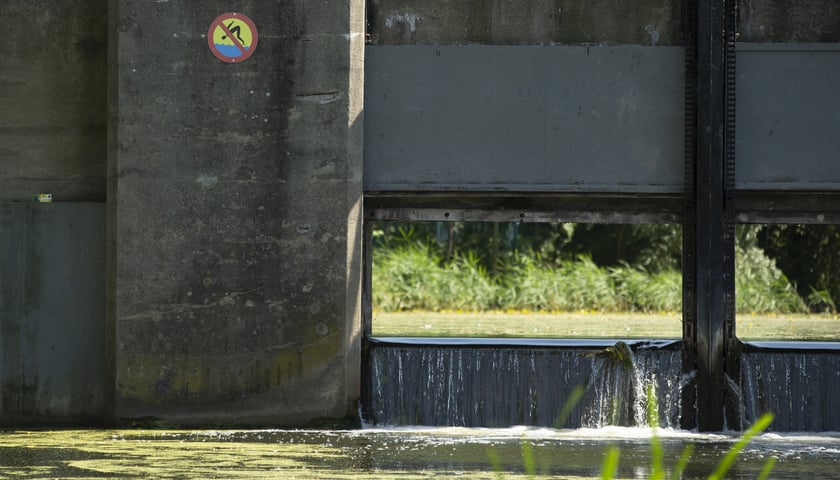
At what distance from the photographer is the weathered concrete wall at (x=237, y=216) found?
22.9ft

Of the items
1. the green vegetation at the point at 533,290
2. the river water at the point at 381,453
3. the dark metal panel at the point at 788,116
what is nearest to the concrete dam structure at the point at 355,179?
the dark metal panel at the point at 788,116

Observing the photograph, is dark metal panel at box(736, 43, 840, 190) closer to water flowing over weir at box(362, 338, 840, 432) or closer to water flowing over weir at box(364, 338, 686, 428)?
water flowing over weir at box(362, 338, 840, 432)

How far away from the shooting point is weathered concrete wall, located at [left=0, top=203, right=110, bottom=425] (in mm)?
7211

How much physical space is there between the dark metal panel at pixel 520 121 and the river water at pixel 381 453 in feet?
5.37

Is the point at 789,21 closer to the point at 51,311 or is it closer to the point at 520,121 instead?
the point at 520,121

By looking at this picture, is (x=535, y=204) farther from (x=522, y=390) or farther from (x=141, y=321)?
(x=141, y=321)

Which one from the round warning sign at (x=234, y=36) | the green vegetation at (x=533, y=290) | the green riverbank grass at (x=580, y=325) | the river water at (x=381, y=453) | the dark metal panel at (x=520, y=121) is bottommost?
the river water at (x=381, y=453)

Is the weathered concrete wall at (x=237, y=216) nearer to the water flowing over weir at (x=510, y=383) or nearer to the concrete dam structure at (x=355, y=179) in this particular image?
the concrete dam structure at (x=355, y=179)

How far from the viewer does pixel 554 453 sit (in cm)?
614

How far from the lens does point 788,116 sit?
7.30 m

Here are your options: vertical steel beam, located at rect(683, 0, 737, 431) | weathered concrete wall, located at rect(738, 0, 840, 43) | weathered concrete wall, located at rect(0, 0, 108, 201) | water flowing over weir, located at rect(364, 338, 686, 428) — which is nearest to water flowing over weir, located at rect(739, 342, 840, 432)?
vertical steel beam, located at rect(683, 0, 737, 431)

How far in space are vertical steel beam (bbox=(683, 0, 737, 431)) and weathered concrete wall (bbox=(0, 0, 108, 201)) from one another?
12.8 feet

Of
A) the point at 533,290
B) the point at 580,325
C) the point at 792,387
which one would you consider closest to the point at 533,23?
the point at 792,387

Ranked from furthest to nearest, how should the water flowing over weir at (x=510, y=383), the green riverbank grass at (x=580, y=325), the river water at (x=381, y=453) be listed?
the green riverbank grass at (x=580, y=325)
the water flowing over weir at (x=510, y=383)
the river water at (x=381, y=453)
